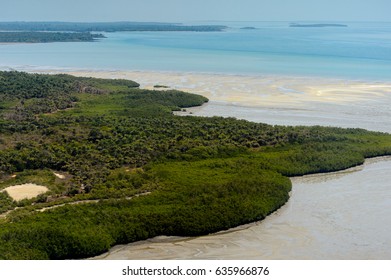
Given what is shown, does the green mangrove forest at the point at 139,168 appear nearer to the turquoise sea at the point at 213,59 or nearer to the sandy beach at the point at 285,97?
the sandy beach at the point at 285,97

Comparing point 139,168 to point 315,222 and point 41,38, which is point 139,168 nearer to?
point 315,222

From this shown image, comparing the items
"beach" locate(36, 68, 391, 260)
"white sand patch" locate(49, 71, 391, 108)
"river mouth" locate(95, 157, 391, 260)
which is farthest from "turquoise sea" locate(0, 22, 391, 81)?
"river mouth" locate(95, 157, 391, 260)

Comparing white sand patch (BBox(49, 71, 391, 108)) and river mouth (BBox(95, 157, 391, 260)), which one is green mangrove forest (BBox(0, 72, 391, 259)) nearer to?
river mouth (BBox(95, 157, 391, 260))

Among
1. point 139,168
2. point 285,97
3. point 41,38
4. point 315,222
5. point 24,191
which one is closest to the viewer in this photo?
point 315,222

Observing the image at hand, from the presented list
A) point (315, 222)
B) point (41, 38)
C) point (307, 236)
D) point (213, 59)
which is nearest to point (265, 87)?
point (213, 59)

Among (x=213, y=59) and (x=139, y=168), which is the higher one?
(x=213, y=59)

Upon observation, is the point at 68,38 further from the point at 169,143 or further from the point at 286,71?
the point at 169,143

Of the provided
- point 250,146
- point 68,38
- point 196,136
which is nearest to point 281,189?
point 250,146
